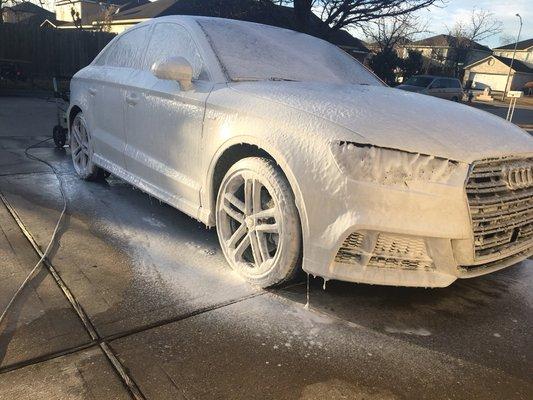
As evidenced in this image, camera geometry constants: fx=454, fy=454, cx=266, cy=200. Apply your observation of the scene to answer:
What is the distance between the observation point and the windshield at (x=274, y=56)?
123 inches

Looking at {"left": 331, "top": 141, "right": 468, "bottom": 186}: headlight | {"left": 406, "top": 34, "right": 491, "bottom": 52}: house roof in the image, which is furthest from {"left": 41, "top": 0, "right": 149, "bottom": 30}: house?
{"left": 406, "top": 34, "right": 491, "bottom": 52}: house roof

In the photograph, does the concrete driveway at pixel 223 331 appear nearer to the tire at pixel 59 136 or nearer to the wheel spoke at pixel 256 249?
the wheel spoke at pixel 256 249

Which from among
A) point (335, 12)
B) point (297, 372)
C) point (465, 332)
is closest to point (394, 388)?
point (297, 372)

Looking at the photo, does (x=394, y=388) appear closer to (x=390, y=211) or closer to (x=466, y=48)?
(x=390, y=211)

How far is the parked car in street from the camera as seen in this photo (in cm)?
2075

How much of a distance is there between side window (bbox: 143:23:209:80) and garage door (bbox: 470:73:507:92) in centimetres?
5981

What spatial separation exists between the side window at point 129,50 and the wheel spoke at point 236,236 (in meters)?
1.87

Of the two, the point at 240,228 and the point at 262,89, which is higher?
the point at 262,89

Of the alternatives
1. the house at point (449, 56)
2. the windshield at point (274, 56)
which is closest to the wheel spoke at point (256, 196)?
the windshield at point (274, 56)

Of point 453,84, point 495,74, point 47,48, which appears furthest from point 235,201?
point 495,74

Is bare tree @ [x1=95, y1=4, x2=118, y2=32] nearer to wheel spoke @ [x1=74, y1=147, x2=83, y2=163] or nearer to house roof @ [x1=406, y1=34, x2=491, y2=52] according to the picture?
wheel spoke @ [x1=74, y1=147, x2=83, y2=163]

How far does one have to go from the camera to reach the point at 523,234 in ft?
8.42

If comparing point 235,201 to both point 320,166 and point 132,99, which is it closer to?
point 320,166

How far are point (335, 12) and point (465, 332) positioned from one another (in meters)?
11.1
